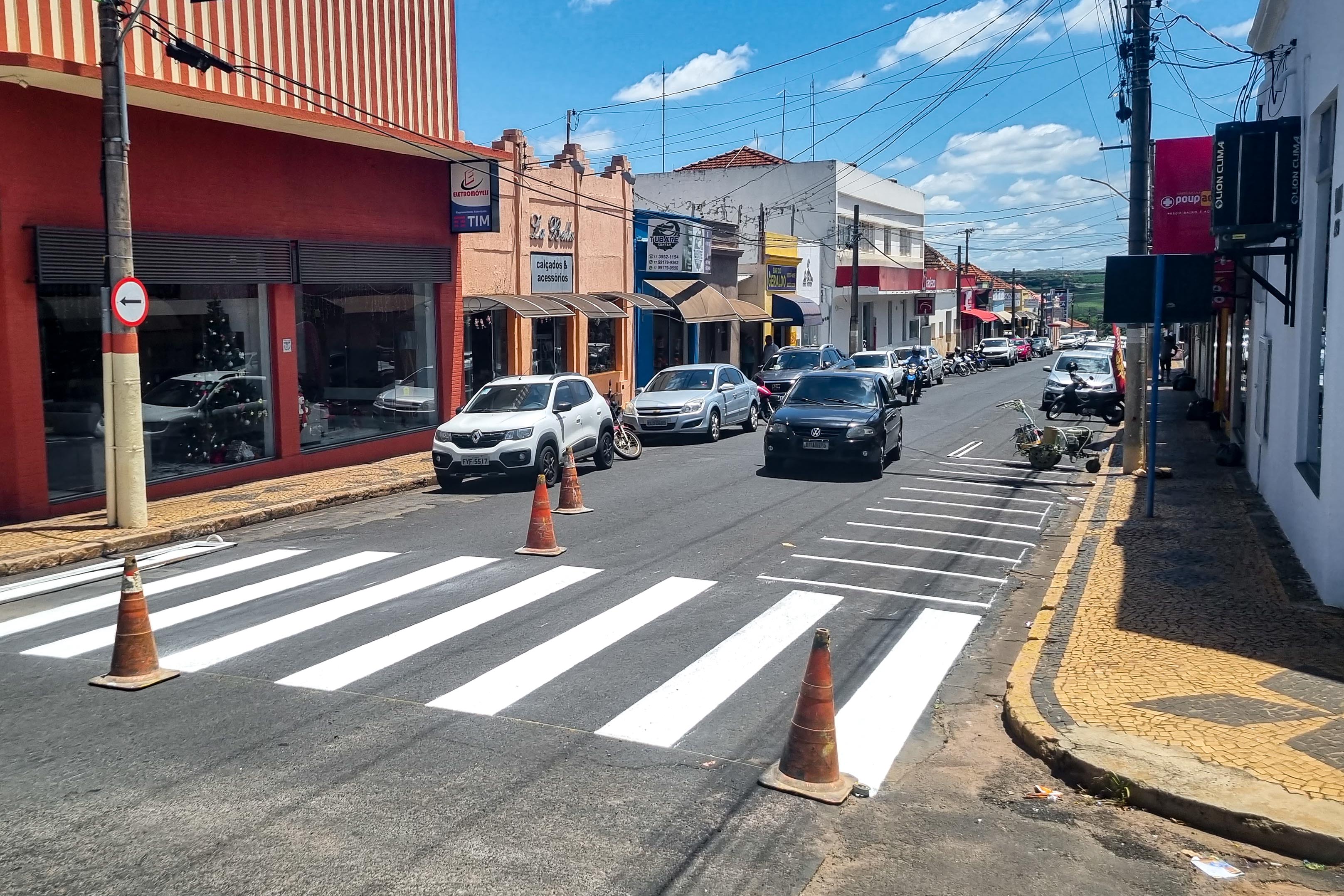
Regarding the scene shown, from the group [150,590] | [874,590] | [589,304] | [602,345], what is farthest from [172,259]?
[602,345]

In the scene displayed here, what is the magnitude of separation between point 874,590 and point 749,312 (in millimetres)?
29583

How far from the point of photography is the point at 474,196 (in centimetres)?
2131

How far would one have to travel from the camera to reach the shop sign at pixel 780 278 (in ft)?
146

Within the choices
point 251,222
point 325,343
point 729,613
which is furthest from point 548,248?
point 729,613

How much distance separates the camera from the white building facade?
9.11m

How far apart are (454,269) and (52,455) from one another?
936 centimetres

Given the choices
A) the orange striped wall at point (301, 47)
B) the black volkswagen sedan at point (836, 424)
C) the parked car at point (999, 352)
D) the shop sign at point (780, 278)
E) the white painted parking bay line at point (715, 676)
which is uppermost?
the orange striped wall at point (301, 47)

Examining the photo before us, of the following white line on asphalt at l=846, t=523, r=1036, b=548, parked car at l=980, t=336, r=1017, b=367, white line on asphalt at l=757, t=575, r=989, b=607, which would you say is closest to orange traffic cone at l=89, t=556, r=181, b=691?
white line on asphalt at l=757, t=575, r=989, b=607

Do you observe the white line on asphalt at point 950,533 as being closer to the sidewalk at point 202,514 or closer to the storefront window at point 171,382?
the sidewalk at point 202,514

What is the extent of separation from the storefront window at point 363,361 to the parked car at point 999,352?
171 ft

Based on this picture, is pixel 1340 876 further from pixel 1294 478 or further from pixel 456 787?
pixel 1294 478

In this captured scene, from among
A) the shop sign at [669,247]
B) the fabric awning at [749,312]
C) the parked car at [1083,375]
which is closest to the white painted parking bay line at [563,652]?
the parked car at [1083,375]

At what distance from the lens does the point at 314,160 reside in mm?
18453

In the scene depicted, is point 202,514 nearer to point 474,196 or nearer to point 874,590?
point 874,590
